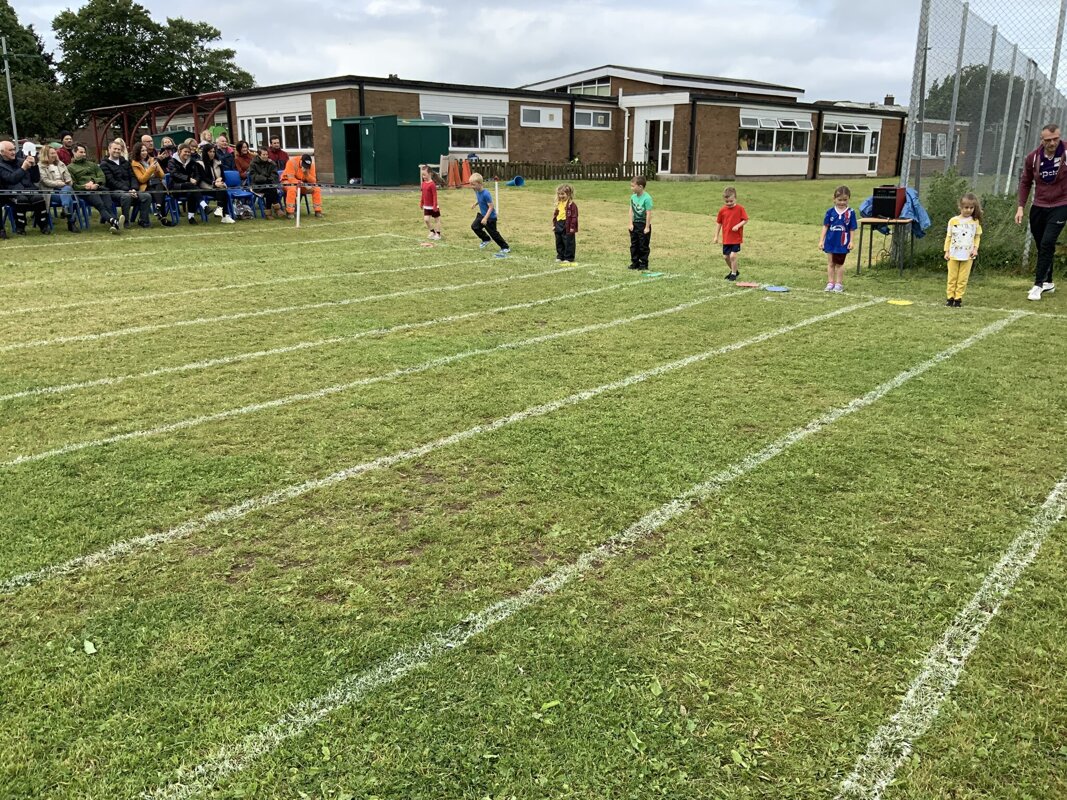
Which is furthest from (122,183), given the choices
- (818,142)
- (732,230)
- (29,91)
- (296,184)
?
(29,91)

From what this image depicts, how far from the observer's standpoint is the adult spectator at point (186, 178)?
698 inches

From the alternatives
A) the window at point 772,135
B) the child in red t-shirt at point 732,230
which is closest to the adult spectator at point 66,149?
the child in red t-shirt at point 732,230

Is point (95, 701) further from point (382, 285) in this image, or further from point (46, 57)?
point (46, 57)

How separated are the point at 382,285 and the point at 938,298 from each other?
770cm

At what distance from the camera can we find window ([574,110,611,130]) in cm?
3728

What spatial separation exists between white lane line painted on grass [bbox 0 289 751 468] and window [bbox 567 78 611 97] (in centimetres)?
3787

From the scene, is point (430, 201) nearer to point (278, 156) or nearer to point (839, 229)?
point (278, 156)

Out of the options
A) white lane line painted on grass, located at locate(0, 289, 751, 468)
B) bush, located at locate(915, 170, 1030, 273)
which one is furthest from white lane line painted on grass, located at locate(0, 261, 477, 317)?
bush, located at locate(915, 170, 1030, 273)

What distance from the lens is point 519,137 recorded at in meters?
35.0

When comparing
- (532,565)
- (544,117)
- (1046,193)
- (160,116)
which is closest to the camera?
(532,565)

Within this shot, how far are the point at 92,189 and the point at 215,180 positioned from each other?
2.85 m

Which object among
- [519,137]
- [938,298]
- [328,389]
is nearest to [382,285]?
[328,389]

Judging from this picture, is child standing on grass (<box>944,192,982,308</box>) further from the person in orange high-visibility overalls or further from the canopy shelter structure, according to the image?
the canopy shelter structure

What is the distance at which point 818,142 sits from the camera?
41.6 meters
